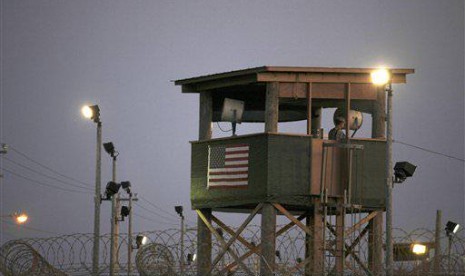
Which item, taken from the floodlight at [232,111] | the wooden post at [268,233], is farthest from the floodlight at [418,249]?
the floodlight at [232,111]

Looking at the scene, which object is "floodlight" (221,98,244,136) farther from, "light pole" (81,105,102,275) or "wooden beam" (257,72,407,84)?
"light pole" (81,105,102,275)

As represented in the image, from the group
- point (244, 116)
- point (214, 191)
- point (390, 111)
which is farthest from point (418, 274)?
point (244, 116)

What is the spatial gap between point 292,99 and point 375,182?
362 cm

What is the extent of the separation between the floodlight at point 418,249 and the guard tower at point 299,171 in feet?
3.65

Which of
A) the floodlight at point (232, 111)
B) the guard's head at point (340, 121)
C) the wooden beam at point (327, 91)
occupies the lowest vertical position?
the guard's head at point (340, 121)

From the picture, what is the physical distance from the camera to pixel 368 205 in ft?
136

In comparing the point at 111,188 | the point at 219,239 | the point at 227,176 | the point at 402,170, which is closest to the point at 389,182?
the point at 402,170

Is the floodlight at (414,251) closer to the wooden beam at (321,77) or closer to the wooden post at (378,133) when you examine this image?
the wooden post at (378,133)

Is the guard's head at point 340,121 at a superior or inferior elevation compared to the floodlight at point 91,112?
inferior

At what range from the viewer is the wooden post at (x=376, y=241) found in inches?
1626

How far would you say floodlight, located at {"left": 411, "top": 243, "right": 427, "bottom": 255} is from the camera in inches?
1592

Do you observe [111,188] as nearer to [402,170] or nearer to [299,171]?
[299,171]

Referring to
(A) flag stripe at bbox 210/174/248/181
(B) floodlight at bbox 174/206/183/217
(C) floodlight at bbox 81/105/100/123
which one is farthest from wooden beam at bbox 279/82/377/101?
(B) floodlight at bbox 174/206/183/217

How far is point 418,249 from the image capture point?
4191 cm
